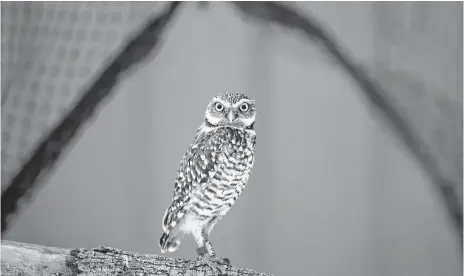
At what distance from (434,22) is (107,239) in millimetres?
1523

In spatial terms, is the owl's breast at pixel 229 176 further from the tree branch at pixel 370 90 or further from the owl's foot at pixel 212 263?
the tree branch at pixel 370 90

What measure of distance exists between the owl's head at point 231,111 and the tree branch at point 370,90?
405 millimetres

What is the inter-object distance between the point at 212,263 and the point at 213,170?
302 millimetres

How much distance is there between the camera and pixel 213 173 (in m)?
1.58

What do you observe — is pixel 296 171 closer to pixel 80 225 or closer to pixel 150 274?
pixel 150 274

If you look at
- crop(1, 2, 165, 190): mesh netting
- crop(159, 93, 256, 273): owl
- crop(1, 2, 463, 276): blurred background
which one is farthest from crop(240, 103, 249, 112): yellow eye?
crop(1, 2, 165, 190): mesh netting

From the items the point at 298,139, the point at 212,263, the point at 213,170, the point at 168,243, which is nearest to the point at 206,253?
the point at 212,263

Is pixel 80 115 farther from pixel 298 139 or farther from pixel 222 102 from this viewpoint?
pixel 298 139

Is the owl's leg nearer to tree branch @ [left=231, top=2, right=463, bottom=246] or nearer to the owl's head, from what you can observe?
the owl's head

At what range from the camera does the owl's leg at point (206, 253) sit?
152 centimetres

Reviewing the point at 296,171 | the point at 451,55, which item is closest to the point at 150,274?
the point at 296,171

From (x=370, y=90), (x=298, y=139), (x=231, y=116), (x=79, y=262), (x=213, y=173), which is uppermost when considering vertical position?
(x=370, y=90)

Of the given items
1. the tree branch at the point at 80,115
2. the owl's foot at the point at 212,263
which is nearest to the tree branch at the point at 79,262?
the owl's foot at the point at 212,263

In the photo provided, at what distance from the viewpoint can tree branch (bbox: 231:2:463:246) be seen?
175cm
